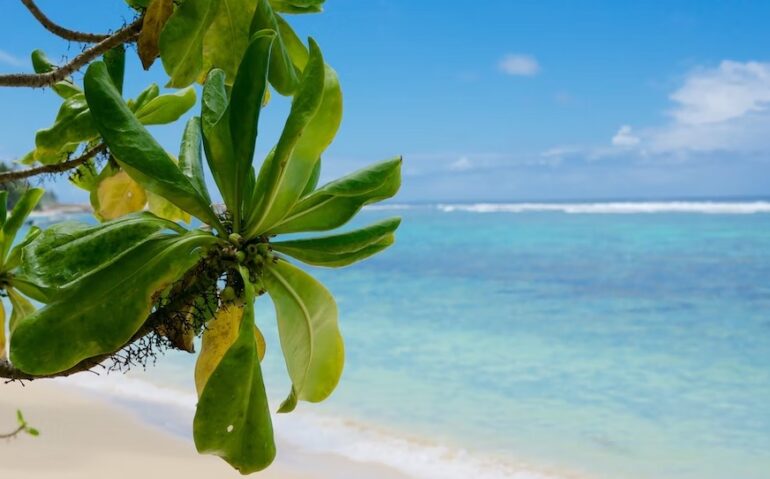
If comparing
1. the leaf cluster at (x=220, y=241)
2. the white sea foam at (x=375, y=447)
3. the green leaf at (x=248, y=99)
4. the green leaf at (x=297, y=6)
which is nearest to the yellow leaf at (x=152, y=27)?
the leaf cluster at (x=220, y=241)

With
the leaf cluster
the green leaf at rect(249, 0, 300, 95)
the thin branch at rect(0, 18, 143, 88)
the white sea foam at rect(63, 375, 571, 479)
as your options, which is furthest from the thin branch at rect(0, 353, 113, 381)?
the white sea foam at rect(63, 375, 571, 479)

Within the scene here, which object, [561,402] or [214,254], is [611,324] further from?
[214,254]

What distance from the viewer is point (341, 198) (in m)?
0.92

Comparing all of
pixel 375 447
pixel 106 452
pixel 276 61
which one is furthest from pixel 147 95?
pixel 375 447

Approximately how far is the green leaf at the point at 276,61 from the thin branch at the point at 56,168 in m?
0.54

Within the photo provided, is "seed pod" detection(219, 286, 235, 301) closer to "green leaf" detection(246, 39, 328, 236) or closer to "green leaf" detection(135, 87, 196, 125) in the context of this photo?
"green leaf" detection(246, 39, 328, 236)

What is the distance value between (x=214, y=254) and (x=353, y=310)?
1180 cm

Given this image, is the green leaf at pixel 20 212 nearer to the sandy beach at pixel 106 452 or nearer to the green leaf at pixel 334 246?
the green leaf at pixel 334 246

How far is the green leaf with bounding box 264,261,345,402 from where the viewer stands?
3.05ft

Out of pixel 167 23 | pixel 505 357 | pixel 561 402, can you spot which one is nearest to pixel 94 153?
pixel 167 23

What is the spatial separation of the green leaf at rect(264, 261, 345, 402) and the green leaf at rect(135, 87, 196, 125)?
0.49 meters

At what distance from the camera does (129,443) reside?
15.8 ft

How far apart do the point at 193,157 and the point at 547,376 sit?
7163 millimetres

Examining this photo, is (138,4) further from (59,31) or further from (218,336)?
(218,336)
